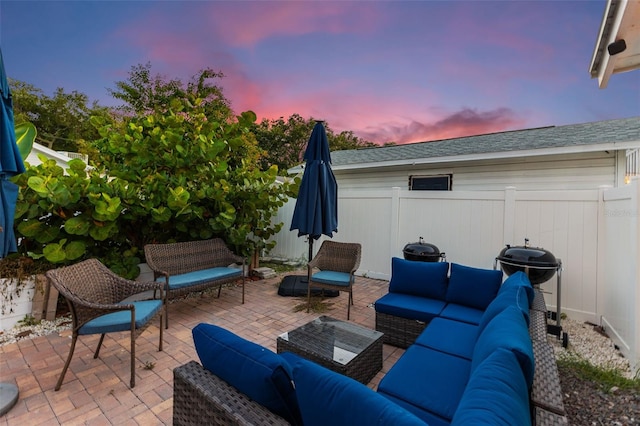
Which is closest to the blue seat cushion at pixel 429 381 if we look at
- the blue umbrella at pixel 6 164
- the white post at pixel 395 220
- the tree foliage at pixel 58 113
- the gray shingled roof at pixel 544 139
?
the blue umbrella at pixel 6 164

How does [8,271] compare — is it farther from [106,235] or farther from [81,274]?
[81,274]

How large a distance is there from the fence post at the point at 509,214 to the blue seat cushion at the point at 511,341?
3.58 metres

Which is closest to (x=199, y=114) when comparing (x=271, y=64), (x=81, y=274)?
(x=81, y=274)

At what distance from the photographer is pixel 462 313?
310 centimetres

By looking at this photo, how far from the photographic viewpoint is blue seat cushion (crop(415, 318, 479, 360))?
2.28 meters

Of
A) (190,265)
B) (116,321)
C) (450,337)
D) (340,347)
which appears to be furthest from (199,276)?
(450,337)

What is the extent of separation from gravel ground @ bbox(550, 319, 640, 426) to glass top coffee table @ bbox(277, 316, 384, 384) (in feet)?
5.11

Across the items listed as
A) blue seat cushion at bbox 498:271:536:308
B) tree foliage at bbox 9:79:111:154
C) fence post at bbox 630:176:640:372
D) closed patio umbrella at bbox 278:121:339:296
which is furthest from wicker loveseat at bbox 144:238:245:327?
tree foliage at bbox 9:79:111:154

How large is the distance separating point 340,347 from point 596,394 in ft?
7.74

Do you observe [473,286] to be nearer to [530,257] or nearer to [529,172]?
[530,257]

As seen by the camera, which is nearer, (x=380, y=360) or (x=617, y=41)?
(x=617, y=41)

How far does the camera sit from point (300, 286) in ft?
17.3

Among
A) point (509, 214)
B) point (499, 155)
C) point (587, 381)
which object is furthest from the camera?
point (499, 155)

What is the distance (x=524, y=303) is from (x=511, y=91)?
7.50 m
